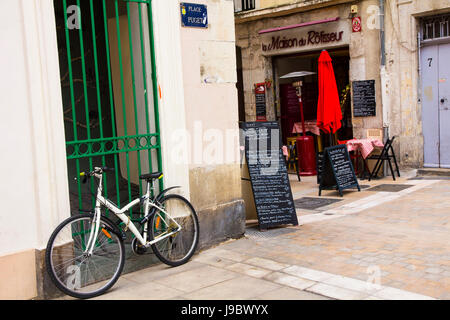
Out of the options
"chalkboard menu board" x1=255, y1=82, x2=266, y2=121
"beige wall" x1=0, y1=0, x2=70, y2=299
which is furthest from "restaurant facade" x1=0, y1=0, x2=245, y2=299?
"chalkboard menu board" x1=255, y1=82, x2=266, y2=121

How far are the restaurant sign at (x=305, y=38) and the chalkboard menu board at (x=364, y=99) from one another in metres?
1.14

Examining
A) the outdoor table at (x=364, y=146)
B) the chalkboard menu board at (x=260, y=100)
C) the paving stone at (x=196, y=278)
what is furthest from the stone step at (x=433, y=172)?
the paving stone at (x=196, y=278)

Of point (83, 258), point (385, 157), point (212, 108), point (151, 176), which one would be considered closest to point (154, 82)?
point (212, 108)

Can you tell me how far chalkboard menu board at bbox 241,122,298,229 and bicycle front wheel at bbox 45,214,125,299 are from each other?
2.50m

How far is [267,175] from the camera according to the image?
7.09 meters

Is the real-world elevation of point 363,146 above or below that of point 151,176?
below

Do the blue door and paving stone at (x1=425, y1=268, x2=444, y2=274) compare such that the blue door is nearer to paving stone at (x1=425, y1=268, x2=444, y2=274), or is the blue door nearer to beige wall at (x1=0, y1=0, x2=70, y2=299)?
paving stone at (x1=425, y1=268, x2=444, y2=274)

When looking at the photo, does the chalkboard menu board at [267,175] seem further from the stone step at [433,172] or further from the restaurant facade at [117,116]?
the stone step at [433,172]

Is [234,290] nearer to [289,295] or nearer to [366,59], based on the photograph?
[289,295]

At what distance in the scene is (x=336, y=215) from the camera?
307 inches

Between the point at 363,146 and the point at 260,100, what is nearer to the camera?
the point at 363,146

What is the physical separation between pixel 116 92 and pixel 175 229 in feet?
6.97

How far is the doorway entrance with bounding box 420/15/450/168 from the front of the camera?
11.1 m

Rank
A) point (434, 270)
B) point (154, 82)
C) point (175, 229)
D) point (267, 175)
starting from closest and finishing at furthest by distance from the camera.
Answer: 1. point (434, 270)
2. point (175, 229)
3. point (154, 82)
4. point (267, 175)
